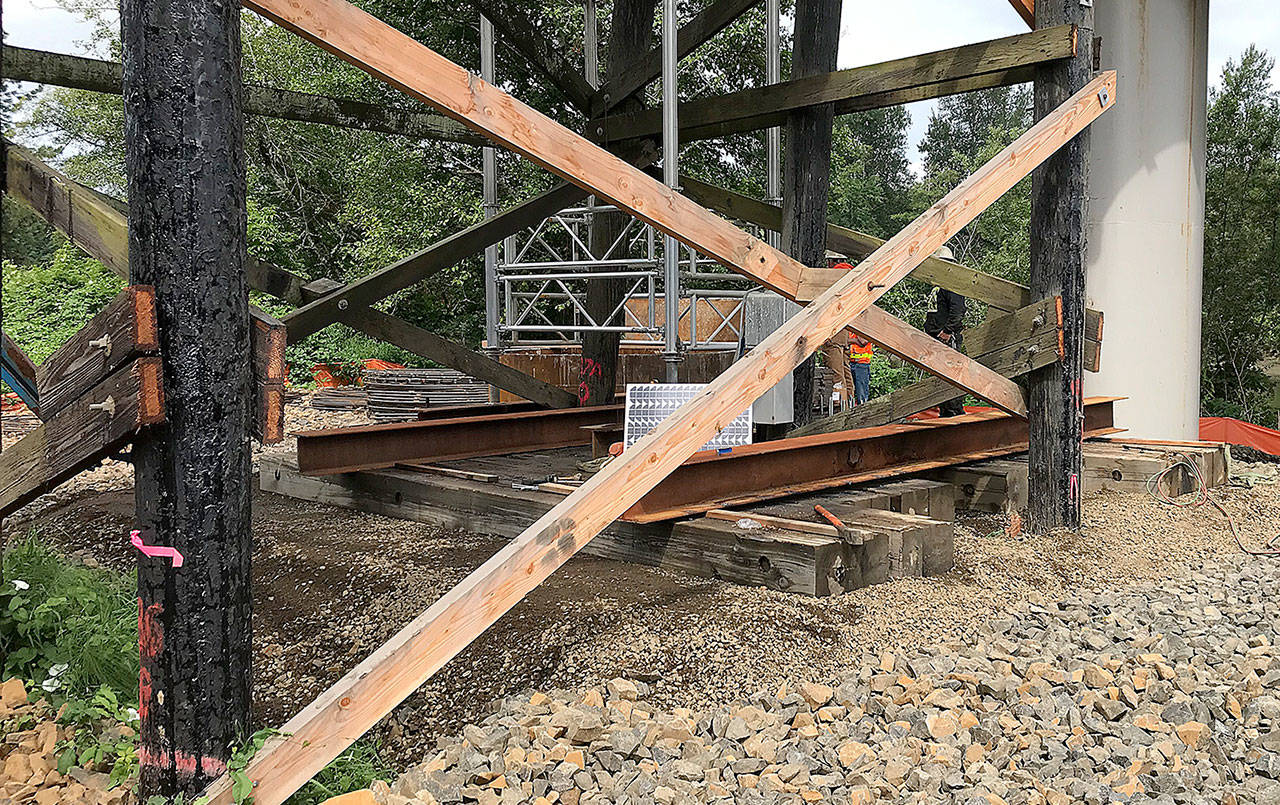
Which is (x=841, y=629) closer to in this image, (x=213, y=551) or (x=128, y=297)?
(x=213, y=551)

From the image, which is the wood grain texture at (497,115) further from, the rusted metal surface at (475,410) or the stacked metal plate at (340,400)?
the stacked metal plate at (340,400)

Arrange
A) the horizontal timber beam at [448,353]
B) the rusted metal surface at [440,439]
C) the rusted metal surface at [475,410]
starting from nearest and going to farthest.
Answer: the rusted metal surface at [440,439] < the horizontal timber beam at [448,353] < the rusted metal surface at [475,410]

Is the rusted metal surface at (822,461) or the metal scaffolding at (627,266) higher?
the metal scaffolding at (627,266)

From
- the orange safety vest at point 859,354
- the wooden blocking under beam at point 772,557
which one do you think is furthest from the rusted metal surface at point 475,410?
the orange safety vest at point 859,354

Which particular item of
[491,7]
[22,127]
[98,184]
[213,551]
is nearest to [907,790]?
[213,551]

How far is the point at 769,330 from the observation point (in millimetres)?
7426

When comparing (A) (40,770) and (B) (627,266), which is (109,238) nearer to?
(A) (40,770)

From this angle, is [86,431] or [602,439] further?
[602,439]

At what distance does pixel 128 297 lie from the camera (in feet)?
7.98

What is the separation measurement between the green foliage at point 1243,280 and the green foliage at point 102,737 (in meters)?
14.7

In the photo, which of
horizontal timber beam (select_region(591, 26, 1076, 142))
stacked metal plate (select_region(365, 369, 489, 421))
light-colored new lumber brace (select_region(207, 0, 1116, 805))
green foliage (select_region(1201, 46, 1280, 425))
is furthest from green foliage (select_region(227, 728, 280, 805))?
green foliage (select_region(1201, 46, 1280, 425))

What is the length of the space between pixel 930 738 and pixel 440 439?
4.25 meters

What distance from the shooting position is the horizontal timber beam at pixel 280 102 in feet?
19.9

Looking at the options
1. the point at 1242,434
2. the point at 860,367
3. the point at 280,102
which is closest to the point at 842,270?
the point at 280,102
